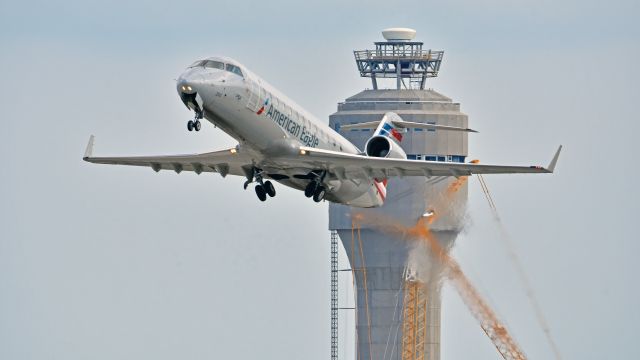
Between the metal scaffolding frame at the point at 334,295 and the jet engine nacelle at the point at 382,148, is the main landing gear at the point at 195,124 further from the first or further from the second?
the metal scaffolding frame at the point at 334,295

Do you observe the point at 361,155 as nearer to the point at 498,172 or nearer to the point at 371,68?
the point at 498,172

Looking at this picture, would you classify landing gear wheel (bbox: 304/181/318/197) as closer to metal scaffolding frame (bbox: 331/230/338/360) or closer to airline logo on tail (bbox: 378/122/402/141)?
airline logo on tail (bbox: 378/122/402/141)

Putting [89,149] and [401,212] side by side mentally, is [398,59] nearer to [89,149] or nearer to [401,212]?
[401,212]

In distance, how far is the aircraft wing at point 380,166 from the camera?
3105 inches

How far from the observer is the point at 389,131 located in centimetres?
9206

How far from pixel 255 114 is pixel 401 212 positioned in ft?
200

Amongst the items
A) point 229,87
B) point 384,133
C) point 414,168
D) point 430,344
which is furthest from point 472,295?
point 229,87

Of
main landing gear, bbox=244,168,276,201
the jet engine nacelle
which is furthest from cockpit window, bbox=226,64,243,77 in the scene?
the jet engine nacelle

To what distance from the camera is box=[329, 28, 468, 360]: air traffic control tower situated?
138 metres

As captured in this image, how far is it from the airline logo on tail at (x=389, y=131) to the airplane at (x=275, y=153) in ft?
14.4

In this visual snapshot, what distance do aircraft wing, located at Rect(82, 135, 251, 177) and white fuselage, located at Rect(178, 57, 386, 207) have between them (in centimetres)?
245

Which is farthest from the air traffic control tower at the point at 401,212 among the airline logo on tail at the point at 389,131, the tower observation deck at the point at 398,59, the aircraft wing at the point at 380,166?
the aircraft wing at the point at 380,166

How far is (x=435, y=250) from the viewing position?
134 metres

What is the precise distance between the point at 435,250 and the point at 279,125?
5640cm
